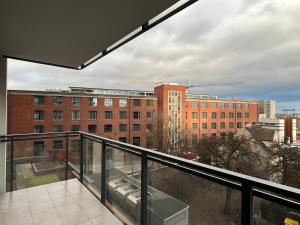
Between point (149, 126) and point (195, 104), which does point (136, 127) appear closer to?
point (149, 126)

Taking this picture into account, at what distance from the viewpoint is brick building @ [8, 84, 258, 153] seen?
25.7 meters

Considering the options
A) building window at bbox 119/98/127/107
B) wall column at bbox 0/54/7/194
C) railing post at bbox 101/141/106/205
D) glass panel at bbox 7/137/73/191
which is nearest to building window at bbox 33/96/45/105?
building window at bbox 119/98/127/107

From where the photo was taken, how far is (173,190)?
1834mm

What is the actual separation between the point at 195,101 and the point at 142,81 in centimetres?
3660

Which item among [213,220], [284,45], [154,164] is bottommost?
[213,220]

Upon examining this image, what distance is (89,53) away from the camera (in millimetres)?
3559

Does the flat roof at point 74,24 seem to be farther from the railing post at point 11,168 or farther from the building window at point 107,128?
the building window at point 107,128

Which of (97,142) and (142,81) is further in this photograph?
(142,81)

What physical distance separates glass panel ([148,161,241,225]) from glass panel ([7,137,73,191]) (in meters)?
2.70

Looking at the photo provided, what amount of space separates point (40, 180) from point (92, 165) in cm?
122

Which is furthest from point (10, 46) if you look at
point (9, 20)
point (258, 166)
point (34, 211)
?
point (258, 166)

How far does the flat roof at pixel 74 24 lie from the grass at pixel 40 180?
241cm

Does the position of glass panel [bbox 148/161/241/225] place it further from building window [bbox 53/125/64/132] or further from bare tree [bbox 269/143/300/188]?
building window [bbox 53/125/64/132]

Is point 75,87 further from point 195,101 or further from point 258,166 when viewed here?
point 258,166
